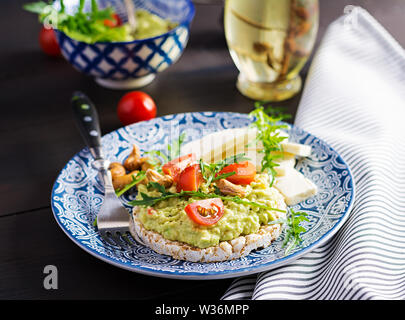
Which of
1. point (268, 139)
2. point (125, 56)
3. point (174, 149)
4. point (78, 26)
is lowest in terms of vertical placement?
point (174, 149)

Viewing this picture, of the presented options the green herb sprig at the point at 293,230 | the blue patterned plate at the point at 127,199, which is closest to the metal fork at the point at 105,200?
the blue patterned plate at the point at 127,199

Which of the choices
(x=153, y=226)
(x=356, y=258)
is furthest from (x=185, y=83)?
(x=356, y=258)

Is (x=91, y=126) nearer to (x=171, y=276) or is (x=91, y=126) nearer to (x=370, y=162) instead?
(x=171, y=276)

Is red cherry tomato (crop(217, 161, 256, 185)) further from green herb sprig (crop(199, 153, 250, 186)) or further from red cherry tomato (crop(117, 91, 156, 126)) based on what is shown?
red cherry tomato (crop(117, 91, 156, 126))

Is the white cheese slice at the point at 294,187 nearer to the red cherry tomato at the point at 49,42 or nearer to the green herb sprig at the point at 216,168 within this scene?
the green herb sprig at the point at 216,168

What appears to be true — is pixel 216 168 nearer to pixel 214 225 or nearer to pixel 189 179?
pixel 189 179

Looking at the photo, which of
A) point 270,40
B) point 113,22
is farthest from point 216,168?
point 113,22

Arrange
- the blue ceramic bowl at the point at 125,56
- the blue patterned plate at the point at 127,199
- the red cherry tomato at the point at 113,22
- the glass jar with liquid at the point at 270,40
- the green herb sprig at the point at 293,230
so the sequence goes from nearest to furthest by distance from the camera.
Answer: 1. the blue patterned plate at the point at 127,199
2. the green herb sprig at the point at 293,230
3. the glass jar with liquid at the point at 270,40
4. the blue ceramic bowl at the point at 125,56
5. the red cherry tomato at the point at 113,22
